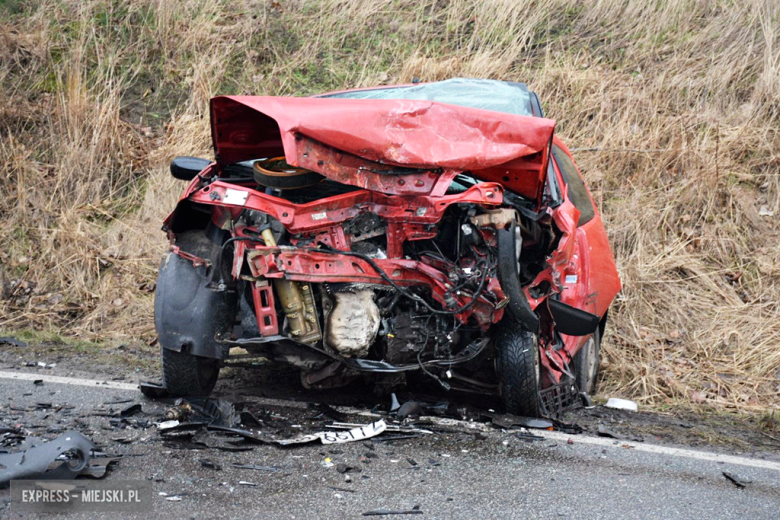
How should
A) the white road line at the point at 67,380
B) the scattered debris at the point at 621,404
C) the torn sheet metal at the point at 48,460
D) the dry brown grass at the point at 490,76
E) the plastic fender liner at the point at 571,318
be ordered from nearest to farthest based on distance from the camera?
the torn sheet metal at the point at 48,460
the plastic fender liner at the point at 571,318
the white road line at the point at 67,380
the scattered debris at the point at 621,404
the dry brown grass at the point at 490,76

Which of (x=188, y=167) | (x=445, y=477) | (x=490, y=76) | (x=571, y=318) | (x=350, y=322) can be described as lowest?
(x=445, y=477)

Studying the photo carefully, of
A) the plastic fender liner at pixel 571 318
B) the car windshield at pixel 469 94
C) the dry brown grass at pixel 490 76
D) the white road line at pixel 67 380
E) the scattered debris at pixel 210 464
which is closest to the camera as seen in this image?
the scattered debris at pixel 210 464

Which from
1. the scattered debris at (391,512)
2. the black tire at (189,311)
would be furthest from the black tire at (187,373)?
the scattered debris at (391,512)

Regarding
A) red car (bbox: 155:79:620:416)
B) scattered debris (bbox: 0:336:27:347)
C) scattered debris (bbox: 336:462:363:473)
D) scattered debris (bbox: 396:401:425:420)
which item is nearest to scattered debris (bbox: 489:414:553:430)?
red car (bbox: 155:79:620:416)

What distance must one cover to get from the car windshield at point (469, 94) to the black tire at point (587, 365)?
1710 mm

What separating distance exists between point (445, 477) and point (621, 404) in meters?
2.54

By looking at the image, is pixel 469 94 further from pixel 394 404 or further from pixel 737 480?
pixel 737 480

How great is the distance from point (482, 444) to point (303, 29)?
832 centimetres

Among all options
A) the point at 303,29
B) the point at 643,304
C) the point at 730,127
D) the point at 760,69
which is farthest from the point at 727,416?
the point at 303,29

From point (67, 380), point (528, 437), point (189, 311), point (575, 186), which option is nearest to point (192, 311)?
point (189, 311)

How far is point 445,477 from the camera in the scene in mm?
3900

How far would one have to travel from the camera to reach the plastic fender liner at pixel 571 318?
5.02 meters

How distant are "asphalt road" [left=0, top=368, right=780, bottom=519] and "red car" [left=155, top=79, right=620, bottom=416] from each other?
1.48 feet

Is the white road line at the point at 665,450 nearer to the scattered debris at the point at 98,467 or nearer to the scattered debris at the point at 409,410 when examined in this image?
the scattered debris at the point at 409,410
